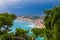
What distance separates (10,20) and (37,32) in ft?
8.15

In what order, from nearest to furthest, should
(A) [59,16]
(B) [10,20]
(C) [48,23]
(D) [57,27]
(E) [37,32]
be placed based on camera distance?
(D) [57,27] → (A) [59,16] → (C) [48,23] → (E) [37,32] → (B) [10,20]

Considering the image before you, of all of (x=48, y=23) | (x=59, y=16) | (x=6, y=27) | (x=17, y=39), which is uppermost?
(x=59, y=16)

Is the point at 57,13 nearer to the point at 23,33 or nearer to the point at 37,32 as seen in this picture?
the point at 37,32

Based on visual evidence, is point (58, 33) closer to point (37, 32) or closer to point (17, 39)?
point (37, 32)

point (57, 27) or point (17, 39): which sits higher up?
point (57, 27)

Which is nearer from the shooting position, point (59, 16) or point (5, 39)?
point (59, 16)

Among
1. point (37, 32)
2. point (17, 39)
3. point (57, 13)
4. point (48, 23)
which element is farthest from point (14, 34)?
point (57, 13)

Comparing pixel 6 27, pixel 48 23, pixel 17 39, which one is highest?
pixel 48 23

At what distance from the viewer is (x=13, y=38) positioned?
8383 mm

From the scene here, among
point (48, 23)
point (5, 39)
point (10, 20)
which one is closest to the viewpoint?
point (48, 23)

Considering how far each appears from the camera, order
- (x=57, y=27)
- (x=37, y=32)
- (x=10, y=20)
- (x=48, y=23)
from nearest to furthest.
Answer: (x=57, y=27) → (x=48, y=23) → (x=37, y=32) → (x=10, y=20)

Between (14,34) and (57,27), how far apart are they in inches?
247

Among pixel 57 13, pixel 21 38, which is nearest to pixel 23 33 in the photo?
pixel 21 38

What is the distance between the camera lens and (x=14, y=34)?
8.76 m
